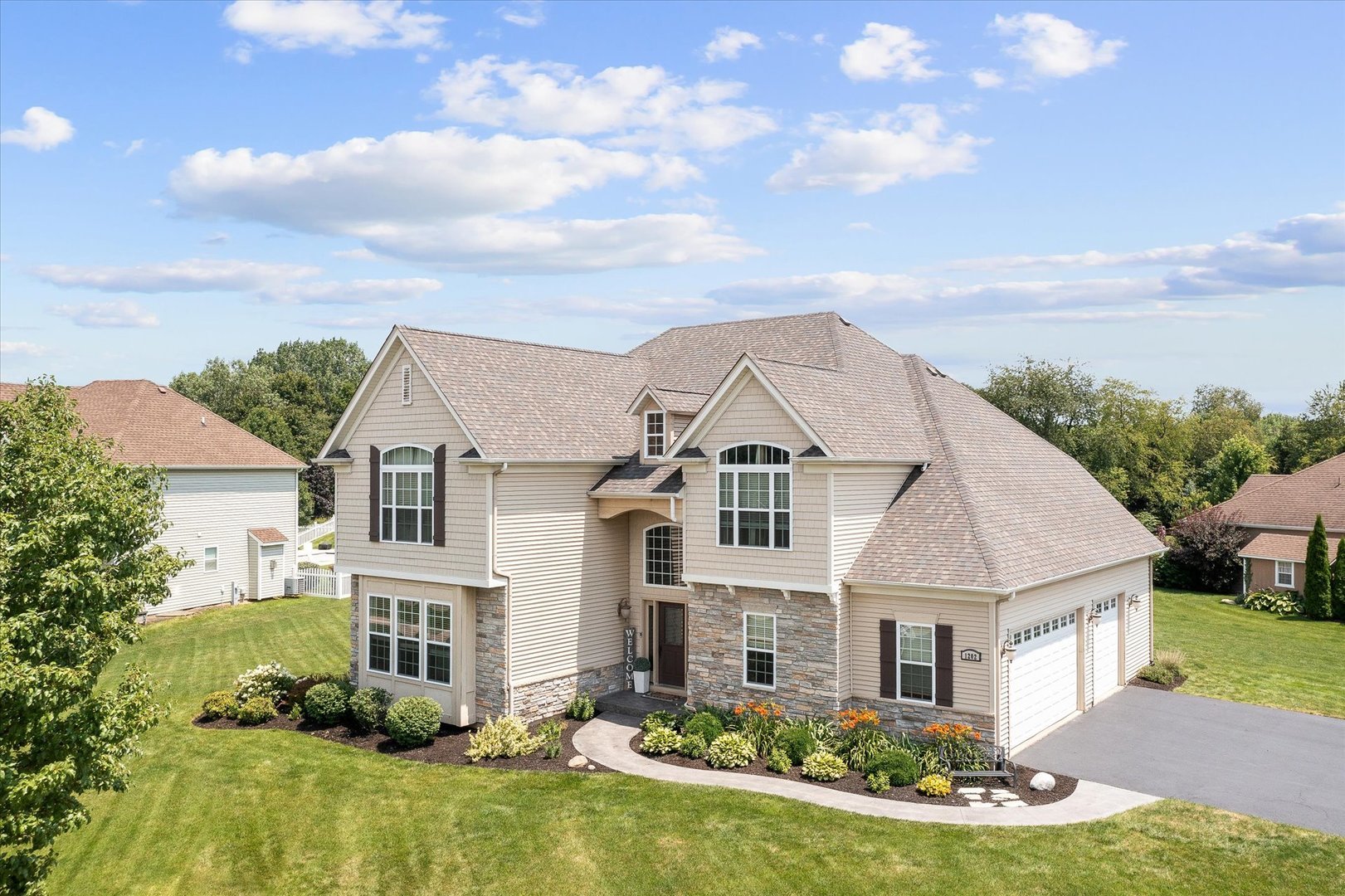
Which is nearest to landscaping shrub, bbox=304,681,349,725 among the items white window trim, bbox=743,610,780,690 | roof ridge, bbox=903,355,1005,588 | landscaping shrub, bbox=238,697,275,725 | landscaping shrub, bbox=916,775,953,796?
landscaping shrub, bbox=238,697,275,725

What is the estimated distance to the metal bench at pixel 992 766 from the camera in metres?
17.1

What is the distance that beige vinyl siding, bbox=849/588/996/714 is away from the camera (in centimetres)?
1789

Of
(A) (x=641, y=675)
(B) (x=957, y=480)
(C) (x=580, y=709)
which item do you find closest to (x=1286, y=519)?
(B) (x=957, y=480)

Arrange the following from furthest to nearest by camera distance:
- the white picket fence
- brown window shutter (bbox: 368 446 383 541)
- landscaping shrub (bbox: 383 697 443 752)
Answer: the white picket fence, brown window shutter (bbox: 368 446 383 541), landscaping shrub (bbox: 383 697 443 752)

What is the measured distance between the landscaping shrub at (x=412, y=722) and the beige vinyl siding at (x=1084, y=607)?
38.9ft

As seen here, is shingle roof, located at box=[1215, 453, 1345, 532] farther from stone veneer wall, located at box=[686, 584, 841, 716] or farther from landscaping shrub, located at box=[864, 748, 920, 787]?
landscaping shrub, located at box=[864, 748, 920, 787]

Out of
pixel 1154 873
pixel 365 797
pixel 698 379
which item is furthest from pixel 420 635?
pixel 1154 873

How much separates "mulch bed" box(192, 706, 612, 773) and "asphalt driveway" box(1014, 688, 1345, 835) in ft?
30.5

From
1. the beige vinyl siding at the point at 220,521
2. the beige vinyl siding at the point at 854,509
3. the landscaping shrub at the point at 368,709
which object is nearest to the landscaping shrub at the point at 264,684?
the landscaping shrub at the point at 368,709

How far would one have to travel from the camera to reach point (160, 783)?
18.6 m

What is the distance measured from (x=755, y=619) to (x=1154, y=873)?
8787mm

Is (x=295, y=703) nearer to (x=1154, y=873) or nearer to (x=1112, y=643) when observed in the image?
(x=1154, y=873)

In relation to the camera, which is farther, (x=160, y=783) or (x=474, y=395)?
(x=474, y=395)

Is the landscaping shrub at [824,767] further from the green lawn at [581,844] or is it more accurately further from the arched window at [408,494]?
the arched window at [408,494]
